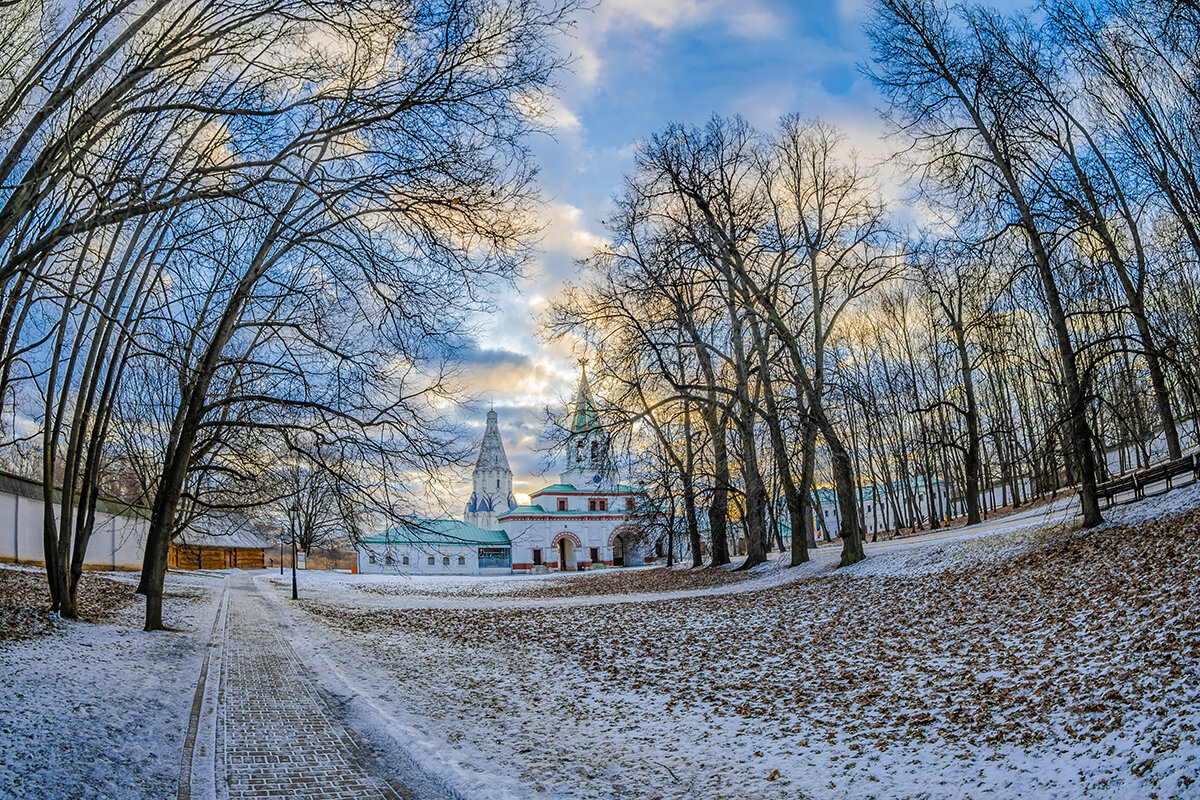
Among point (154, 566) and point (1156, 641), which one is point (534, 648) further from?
point (1156, 641)

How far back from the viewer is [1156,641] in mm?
6562

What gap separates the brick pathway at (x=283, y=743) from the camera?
19.2 ft

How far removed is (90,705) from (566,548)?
57.2m

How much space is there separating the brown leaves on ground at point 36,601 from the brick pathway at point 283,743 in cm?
303

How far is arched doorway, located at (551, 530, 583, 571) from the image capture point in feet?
203

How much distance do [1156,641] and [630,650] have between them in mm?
7259

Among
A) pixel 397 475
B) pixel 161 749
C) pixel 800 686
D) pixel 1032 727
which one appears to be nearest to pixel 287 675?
pixel 397 475

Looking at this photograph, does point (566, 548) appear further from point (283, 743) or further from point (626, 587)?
point (283, 743)

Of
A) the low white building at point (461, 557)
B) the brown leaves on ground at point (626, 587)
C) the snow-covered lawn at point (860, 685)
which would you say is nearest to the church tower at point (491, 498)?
the low white building at point (461, 557)

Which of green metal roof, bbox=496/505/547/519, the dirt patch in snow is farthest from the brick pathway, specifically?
green metal roof, bbox=496/505/547/519

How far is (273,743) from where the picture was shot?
7141 millimetres

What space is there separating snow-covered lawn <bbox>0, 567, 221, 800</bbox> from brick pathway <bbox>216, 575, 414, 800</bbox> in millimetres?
459

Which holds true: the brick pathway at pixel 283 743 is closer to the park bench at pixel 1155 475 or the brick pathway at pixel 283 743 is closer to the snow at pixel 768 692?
the snow at pixel 768 692

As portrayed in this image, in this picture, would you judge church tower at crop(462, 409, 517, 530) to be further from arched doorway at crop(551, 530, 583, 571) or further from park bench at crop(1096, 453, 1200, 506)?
park bench at crop(1096, 453, 1200, 506)
